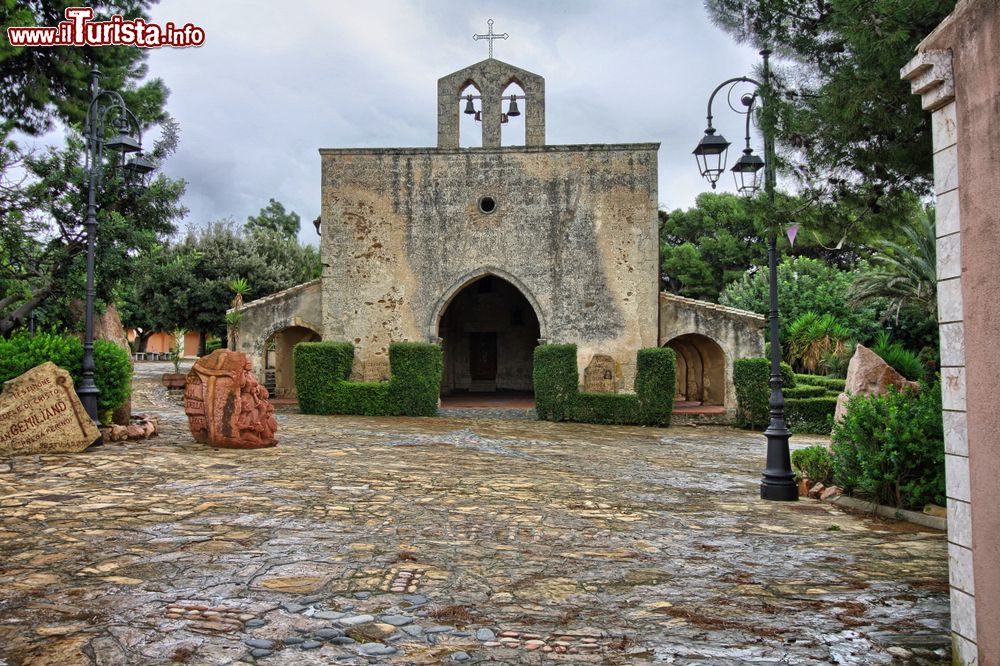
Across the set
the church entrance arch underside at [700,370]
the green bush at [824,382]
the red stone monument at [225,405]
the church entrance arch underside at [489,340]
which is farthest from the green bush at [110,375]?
the green bush at [824,382]

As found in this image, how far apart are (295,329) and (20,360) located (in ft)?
36.9

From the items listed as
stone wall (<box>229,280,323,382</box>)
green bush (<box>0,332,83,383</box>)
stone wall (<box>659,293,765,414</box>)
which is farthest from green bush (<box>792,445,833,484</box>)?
stone wall (<box>229,280,323,382</box>)

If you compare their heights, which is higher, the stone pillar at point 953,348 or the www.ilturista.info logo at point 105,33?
the www.ilturista.info logo at point 105,33

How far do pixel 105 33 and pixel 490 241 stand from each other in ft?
33.1

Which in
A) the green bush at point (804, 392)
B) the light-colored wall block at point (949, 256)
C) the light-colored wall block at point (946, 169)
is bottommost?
the green bush at point (804, 392)

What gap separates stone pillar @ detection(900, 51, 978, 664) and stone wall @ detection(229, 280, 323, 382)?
17.8 metres

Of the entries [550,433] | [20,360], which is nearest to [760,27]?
[550,433]

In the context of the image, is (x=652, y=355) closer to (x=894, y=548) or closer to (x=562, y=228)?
(x=562, y=228)

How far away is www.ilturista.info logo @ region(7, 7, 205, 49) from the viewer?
12.7 metres

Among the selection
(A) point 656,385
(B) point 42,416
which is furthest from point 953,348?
(A) point 656,385

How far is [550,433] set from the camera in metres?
14.7

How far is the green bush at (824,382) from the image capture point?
61.2ft

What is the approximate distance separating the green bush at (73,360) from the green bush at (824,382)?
1575 cm

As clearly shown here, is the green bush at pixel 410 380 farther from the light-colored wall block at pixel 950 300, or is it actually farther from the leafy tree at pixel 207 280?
the light-colored wall block at pixel 950 300
